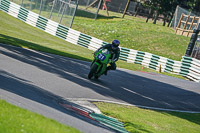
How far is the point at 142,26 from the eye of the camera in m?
43.9

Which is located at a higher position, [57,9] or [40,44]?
[57,9]

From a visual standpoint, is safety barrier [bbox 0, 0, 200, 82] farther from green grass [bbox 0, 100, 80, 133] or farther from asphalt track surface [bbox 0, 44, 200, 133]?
green grass [bbox 0, 100, 80, 133]

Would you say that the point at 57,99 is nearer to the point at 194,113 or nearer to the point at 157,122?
the point at 157,122

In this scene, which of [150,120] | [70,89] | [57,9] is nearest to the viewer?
[150,120]

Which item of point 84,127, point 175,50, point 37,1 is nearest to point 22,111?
point 84,127

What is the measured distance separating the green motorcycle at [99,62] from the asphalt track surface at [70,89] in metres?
0.33

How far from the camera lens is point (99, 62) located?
15328 millimetres

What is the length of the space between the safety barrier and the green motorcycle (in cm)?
981

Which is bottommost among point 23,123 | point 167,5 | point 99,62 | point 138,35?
point 138,35

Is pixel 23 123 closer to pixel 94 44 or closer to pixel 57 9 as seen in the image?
pixel 94 44

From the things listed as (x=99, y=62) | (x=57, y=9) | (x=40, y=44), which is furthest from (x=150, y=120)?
(x=57, y=9)

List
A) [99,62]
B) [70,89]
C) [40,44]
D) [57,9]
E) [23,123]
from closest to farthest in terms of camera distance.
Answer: [23,123], [70,89], [99,62], [40,44], [57,9]

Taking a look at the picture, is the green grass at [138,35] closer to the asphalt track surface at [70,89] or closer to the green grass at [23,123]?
the asphalt track surface at [70,89]

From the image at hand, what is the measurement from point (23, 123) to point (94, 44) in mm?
25842
